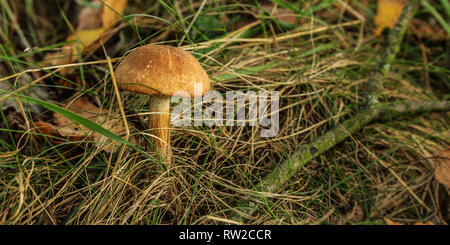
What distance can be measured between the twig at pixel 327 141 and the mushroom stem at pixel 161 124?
397mm

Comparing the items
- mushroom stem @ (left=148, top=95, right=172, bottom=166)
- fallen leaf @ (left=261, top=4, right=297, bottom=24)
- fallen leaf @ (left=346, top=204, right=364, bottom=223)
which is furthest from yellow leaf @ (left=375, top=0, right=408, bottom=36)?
mushroom stem @ (left=148, top=95, right=172, bottom=166)

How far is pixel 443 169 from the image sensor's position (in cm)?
136

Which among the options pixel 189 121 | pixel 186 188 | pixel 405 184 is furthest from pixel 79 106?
pixel 405 184

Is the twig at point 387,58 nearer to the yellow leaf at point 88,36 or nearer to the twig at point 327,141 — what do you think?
the twig at point 327,141

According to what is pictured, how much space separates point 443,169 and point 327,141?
1.96 feet

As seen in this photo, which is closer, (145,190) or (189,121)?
(145,190)

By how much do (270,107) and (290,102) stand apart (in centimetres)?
13

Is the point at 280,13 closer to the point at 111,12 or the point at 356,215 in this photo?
the point at 111,12

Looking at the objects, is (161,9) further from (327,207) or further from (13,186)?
(327,207)

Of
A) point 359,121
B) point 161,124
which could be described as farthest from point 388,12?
point 161,124

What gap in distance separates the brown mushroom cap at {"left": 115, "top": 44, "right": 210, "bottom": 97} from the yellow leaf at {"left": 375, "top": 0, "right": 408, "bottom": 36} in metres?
1.73

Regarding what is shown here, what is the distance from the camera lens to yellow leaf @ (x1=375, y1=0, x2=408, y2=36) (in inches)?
78.6

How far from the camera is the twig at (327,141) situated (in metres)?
1.17
